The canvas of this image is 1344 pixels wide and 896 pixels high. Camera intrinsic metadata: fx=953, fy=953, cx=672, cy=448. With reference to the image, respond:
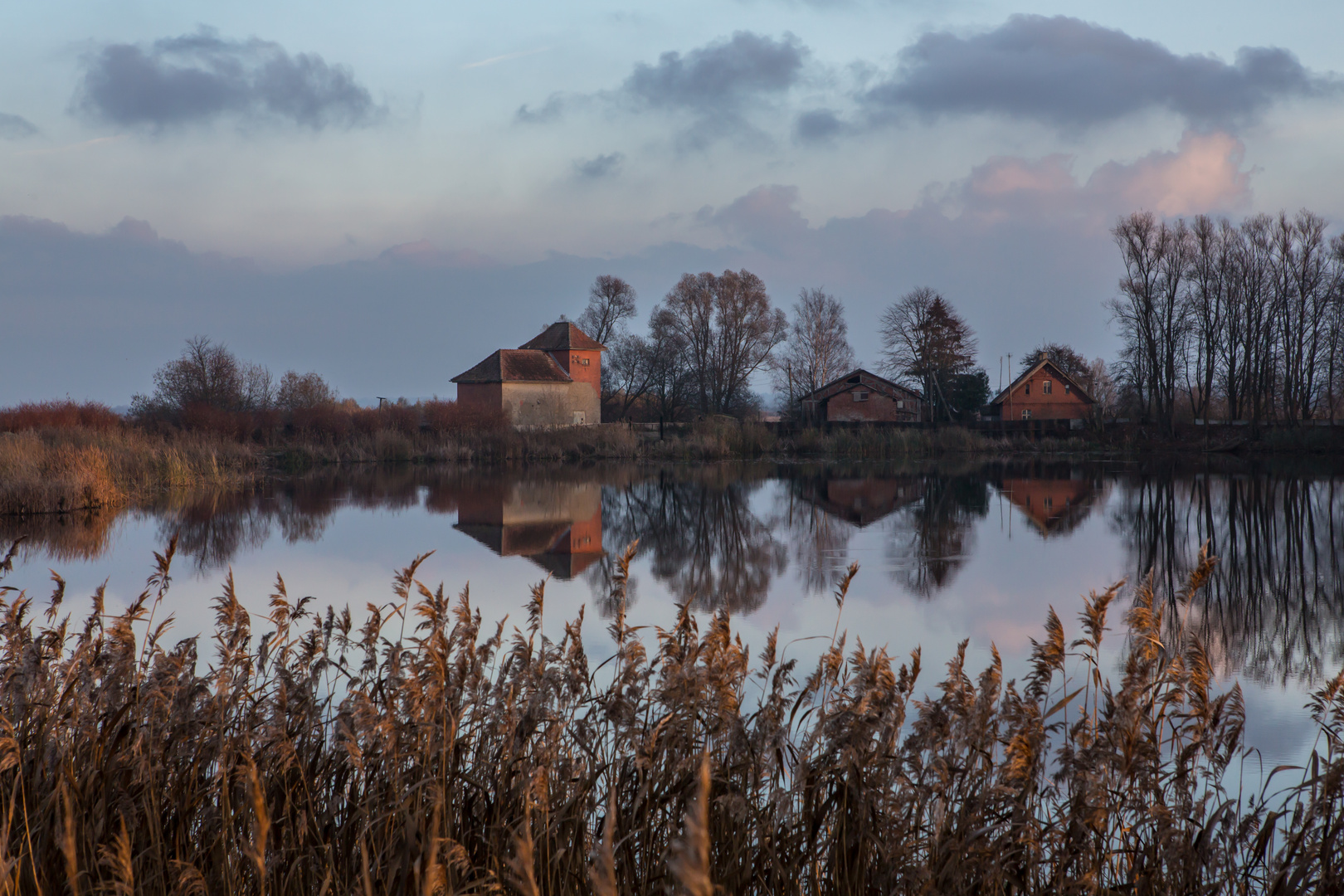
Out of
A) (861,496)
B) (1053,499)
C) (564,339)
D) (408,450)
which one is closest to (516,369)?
(564,339)

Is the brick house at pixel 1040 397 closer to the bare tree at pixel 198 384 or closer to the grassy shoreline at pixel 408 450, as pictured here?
the grassy shoreline at pixel 408 450

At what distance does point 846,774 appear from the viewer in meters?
2.66

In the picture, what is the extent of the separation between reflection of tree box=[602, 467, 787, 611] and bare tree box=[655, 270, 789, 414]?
115 feet

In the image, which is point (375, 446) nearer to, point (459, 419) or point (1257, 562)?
point (459, 419)

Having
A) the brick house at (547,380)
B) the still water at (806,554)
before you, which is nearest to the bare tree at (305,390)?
the brick house at (547,380)

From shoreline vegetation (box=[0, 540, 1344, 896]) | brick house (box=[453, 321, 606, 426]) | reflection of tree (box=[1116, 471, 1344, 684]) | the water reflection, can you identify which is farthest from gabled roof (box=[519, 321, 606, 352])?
shoreline vegetation (box=[0, 540, 1344, 896])

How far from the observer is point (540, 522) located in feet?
59.1

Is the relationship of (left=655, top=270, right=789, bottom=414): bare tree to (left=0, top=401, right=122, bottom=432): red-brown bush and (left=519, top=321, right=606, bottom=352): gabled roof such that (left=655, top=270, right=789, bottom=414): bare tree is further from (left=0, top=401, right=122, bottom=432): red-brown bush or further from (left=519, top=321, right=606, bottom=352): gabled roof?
(left=0, top=401, right=122, bottom=432): red-brown bush

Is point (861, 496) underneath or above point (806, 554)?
above

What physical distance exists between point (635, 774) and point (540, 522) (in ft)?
49.0

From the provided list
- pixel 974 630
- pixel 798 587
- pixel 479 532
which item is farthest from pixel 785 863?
pixel 479 532

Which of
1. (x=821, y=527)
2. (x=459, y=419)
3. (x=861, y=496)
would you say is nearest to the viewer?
(x=821, y=527)

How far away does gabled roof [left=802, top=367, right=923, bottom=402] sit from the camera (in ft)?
197

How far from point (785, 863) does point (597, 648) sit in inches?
170
